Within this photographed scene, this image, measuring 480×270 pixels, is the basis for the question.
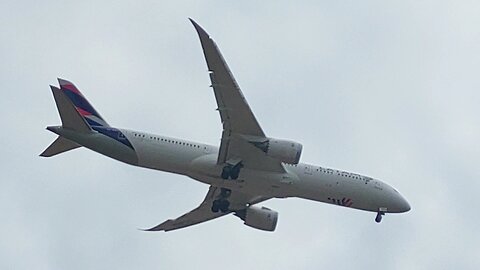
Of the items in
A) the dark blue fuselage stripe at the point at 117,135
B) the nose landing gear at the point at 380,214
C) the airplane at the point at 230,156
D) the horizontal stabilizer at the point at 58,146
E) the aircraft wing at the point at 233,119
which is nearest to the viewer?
the aircraft wing at the point at 233,119

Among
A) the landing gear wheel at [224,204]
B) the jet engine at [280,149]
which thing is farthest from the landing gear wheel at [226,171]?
the landing gear wheel at [224,204]

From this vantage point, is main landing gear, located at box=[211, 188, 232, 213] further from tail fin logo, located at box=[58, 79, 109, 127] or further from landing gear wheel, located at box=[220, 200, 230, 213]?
tail fin logo, located at box=[58, 79, 109, 127]

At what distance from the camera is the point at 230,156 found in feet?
193

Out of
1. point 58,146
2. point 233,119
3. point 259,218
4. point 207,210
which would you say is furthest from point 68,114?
point 259,218

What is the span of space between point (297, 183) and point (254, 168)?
268 cm

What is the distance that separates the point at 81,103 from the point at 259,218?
12.8m

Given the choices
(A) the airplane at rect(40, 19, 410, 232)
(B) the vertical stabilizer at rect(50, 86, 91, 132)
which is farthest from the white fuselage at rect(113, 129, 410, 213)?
(B) the vertical stabilizer at rect(50, 86, 91, 132)

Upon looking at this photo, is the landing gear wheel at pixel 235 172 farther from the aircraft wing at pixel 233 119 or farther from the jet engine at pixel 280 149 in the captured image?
the jet engine at pixel 280 149

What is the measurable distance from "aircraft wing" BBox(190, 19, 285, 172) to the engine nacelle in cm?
669

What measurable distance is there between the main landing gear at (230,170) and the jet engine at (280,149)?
2.07m

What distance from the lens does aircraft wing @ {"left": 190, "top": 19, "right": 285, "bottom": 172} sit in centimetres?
5294

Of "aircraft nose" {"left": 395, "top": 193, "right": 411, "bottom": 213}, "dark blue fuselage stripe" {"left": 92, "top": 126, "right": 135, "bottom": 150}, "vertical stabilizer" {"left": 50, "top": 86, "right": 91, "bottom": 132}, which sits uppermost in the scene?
"vertical stabilizer" {"left": 50, "top": 86, "right": 91, "bottom": 132}

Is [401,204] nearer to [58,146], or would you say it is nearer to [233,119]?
[233,119]

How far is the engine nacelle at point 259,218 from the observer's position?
66.2 meters
